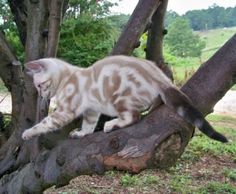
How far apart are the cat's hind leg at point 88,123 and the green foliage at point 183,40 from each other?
11177 mm

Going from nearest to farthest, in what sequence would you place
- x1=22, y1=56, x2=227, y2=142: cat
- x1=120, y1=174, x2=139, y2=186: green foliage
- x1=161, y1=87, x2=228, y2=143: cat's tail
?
1. x1=161, y1=87, x2=228, y2=143: cat's tail
2. x1=22, y1=56, x2=227, y2=142: cat
3. x1=120, y1=174, x2=139, y2=186: green foliage

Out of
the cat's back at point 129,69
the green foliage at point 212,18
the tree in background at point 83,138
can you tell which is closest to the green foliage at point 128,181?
the tree in background at point 83,138

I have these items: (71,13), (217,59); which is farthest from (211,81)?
(71,13)

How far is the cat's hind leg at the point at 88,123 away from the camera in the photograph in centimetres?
224

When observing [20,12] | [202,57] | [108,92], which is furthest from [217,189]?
[202,57]

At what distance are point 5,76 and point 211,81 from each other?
1.62 metres

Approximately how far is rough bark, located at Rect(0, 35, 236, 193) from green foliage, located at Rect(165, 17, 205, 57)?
11.4m

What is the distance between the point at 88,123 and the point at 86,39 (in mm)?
8253

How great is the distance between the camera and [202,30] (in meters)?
15.0

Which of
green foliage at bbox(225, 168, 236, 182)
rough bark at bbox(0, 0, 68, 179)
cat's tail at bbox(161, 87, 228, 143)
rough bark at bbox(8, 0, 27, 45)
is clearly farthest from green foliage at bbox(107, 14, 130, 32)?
cat's tail at bbox(161, 87, 228, 143)

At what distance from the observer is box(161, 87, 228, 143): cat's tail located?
167 cm

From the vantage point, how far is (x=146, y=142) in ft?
5.62

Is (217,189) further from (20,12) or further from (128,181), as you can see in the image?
(20,12)

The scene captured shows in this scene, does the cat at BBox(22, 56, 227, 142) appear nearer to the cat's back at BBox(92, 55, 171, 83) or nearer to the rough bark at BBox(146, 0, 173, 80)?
the cat's back at BBox(92, 55, 171, 83)
